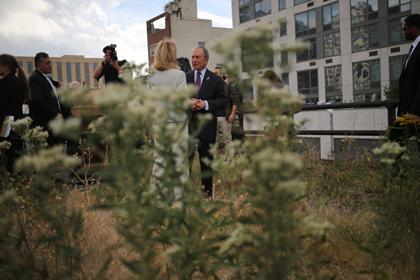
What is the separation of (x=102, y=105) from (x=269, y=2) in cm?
4461

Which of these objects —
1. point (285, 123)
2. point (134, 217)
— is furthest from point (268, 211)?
point (134, 217)

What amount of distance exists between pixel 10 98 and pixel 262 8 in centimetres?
4235

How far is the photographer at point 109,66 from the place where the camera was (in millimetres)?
7359

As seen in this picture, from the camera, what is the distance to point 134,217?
183 centimetres

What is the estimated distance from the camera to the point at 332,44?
125 ft

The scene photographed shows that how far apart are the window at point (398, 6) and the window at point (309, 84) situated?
798 centimetres

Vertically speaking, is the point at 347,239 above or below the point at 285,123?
below

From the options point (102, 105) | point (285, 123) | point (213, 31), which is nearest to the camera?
point (102, 105)

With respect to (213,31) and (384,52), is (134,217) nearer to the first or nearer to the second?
(384,52)

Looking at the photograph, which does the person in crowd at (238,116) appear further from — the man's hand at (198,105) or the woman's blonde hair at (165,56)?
the woman's blonde hair at (165,56)

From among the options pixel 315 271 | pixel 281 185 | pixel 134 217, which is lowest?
pixel 315 271

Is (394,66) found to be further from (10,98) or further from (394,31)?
(10,98)

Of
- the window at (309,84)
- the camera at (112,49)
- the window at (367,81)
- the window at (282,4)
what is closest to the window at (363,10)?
the window at (367,81)

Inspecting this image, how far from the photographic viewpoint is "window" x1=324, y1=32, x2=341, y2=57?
37844 millimetres
